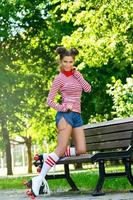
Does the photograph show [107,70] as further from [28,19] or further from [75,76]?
[75,76]

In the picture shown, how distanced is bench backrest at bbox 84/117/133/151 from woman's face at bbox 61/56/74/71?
1.07 meters

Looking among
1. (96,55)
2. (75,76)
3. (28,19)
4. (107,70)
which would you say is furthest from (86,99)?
(75,76)

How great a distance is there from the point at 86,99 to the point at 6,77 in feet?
15.3

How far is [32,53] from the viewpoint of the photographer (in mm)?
33781

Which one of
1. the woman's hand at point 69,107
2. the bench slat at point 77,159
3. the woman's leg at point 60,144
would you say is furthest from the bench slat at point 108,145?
the woman's hand at point 69,107

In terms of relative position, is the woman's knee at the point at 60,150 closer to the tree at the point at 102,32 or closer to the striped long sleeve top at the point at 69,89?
the striped long sleeve top at the point at 69,89

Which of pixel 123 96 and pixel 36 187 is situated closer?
pixel 36 187

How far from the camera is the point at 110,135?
839cm

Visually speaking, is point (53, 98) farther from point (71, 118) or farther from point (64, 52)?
point (64, 52)

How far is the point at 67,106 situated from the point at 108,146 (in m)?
1.24

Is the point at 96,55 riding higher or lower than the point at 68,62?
higher

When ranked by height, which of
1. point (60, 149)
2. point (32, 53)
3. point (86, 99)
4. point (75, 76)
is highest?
point (32, 53)

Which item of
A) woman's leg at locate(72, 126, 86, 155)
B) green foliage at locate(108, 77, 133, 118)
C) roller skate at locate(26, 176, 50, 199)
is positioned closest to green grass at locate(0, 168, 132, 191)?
woman's leg at locate(72, 126, 86, 155)

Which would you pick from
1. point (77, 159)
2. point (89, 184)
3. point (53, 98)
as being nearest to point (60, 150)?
point (77, 159)
